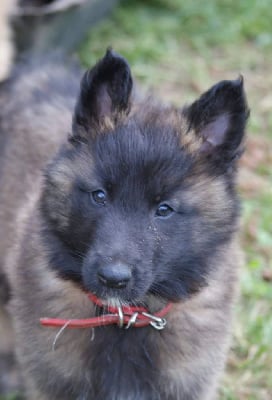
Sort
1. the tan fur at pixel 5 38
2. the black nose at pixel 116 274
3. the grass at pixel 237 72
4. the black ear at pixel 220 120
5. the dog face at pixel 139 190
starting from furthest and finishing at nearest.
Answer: the tan fur at pixel 5 38 → the grass at pixel 237 72 → the black ear at pixel 220 120 → the dog face at pixel 139 190 → the black nose at pixel 116 274

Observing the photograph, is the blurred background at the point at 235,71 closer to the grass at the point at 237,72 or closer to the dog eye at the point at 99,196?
the grass at the point at 237,72

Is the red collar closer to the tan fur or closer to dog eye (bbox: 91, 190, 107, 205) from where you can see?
dog eye (bbox: 91, 190, 107, 205)

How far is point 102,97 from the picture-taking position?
3467mm

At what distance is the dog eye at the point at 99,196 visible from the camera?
10.6ft

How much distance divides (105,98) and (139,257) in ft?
2.66

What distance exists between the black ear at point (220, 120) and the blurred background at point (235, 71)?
1.81 meters

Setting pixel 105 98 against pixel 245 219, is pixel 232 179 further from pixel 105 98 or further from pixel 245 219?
pixel 245 219

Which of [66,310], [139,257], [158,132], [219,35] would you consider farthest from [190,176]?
[219,35]

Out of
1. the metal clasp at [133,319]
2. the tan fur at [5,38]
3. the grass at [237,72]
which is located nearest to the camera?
the metal clasp at [133,319]

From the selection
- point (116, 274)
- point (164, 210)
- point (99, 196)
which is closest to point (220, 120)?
point (164, 210)

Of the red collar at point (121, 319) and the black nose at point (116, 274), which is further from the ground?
the black nose at point (116, 274)

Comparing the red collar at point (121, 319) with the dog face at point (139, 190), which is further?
the red collar at point (121, 319)

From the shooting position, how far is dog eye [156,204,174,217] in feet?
10.6

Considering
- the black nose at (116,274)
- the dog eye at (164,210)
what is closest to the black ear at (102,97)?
the dog eye at (164,210)
